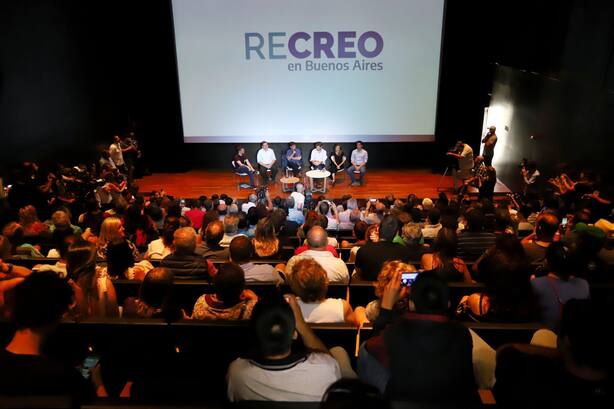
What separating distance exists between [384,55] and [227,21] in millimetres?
3086

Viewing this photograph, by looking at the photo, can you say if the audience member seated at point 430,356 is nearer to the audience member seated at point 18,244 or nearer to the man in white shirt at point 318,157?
the audience member seated at point 18,244

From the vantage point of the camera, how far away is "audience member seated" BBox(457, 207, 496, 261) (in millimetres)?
3918

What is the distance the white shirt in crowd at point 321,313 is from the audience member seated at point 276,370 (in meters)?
0.83

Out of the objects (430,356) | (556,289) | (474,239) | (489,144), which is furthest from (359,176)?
(430,356)

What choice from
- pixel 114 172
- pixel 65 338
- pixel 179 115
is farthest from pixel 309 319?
pixel 179 115

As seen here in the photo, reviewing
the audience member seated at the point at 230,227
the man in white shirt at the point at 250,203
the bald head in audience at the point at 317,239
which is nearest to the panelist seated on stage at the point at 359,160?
the man in white shirt at the point at 250,203

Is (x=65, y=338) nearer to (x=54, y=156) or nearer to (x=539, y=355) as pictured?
(x=539, y=355)

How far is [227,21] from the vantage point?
8844 mm

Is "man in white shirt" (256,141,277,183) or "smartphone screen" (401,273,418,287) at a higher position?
"smartphone screen" (401,273,418,287)

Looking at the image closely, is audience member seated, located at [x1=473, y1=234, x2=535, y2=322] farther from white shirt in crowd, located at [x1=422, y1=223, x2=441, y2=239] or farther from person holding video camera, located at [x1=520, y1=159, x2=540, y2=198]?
person holding video camera, located at [x1=520, y1=159, x2=540, y2=198]

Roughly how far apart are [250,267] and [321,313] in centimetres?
83

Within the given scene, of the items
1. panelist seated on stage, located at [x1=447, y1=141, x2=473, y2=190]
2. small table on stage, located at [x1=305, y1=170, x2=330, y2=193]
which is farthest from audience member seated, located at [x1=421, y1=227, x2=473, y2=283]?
panelist seated on stage, located at [x1=447, y1=141, x2=473, y2=190]

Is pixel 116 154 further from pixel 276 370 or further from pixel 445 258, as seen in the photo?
pixel 276 370

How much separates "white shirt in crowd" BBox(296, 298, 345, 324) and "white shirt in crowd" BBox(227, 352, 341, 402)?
0.85 meters
